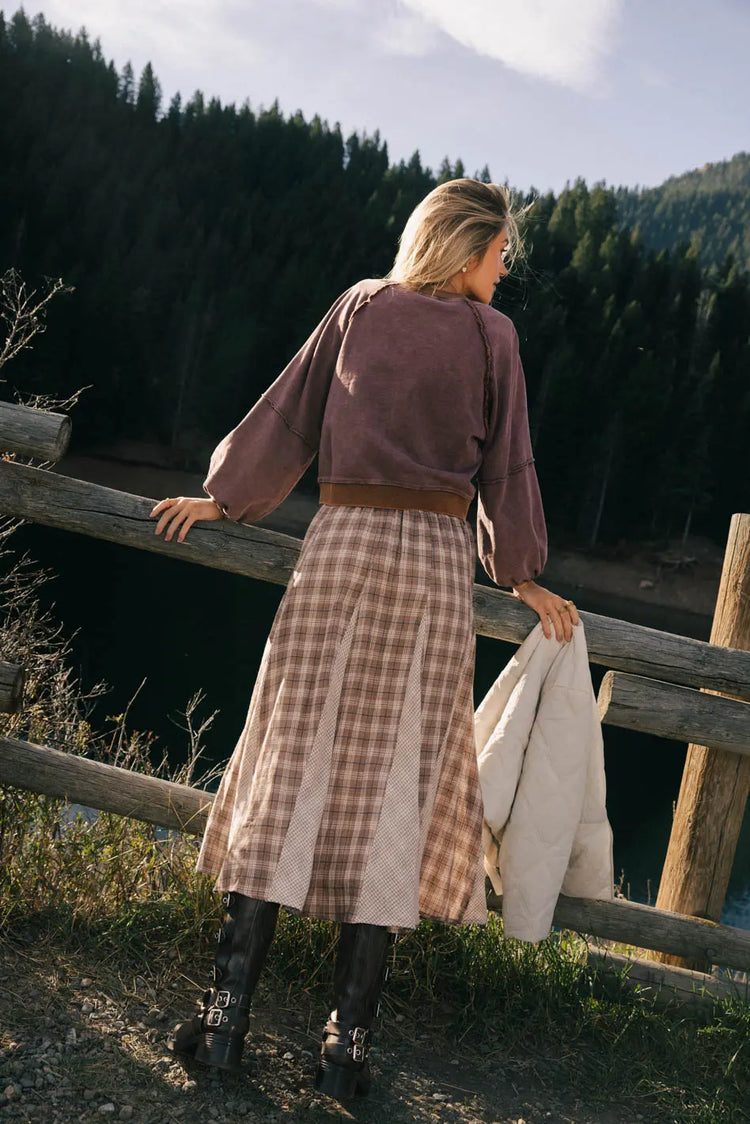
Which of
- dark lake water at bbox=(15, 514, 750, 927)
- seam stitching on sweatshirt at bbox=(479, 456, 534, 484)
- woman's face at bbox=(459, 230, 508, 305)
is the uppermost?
woman's face at bbox=(459, 230, 508, 305)

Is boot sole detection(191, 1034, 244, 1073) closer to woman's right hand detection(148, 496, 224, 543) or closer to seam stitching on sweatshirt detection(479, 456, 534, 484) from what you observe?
woman's right hand detection(148, 496, 224, 543)

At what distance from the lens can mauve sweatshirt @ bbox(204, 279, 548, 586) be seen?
2146mm

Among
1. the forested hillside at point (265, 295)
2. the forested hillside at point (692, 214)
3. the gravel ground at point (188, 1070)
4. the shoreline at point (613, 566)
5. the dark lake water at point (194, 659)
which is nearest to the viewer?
the gravel ground at point (188, 1070)

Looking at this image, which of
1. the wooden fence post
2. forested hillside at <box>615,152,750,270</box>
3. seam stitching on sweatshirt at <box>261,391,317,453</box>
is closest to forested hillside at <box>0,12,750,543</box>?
the wooden fence post

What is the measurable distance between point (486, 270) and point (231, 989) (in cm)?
161

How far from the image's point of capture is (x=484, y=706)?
8.30ft

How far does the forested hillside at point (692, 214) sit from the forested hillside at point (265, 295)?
3416 inches

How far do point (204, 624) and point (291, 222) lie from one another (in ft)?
137

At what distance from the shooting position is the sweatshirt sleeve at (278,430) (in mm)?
2289

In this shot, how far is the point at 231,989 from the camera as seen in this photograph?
1.99m

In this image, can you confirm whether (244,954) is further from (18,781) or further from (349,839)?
(18,781)

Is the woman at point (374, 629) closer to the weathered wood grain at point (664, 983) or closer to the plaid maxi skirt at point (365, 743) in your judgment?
the plaid maxi skirt at point (365, 743)

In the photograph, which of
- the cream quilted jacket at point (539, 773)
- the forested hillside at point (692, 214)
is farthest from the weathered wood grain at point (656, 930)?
the forested hillside at point (692, 214)

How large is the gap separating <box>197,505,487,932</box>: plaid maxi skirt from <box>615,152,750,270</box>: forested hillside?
137491 millimetres
